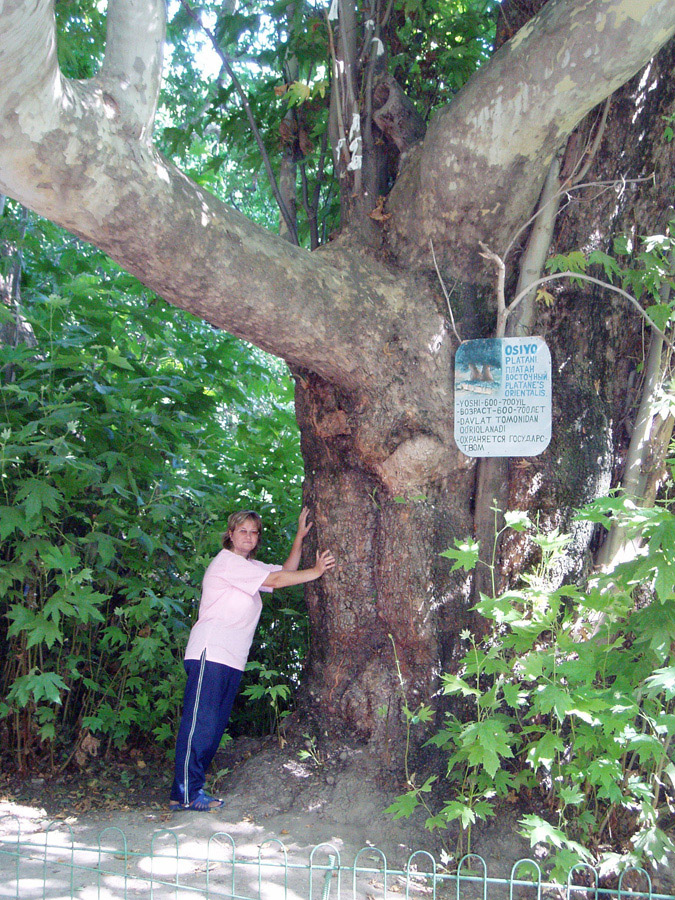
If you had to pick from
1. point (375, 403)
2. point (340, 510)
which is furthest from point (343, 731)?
point (375, 403)

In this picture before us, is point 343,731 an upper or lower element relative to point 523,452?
lower

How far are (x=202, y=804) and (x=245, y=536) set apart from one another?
144 cm

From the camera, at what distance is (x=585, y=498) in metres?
3.90

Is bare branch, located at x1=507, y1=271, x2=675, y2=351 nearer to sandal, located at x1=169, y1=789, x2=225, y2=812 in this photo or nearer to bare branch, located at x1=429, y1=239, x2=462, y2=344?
bare branch, located at x1=429, y1=239, x2=462, y2=344

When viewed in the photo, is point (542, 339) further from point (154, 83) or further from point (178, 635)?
point (178, 635)

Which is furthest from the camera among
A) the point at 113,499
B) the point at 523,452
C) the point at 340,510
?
the point at 113,499

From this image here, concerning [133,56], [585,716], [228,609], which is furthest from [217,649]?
[133,56]

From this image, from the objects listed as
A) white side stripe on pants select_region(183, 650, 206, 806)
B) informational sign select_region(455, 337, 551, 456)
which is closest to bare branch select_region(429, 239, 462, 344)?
informational sign select_region(455, 337, 551, 456)

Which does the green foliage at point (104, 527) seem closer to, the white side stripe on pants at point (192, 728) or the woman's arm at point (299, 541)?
the white side stripe on pants at point (192, 728)

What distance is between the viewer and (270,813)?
12.5 feet

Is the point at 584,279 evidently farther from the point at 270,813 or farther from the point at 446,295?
the point at 270,813

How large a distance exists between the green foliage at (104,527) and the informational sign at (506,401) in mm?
1814

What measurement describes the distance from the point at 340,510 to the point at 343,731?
1.16 meters

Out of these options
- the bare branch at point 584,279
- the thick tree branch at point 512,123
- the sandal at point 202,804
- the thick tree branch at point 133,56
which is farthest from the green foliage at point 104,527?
the bare branch at point 584,279
